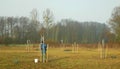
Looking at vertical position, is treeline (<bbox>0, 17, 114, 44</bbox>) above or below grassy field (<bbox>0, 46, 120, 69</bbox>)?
above

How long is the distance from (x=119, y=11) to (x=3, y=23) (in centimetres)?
4452

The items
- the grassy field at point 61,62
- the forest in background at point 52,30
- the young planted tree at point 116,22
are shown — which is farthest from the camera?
the forest in background at point 52,30

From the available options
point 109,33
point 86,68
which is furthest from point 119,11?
point 86,68

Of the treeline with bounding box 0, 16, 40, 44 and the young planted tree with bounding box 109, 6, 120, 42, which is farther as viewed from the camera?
the treeline with bounding box 0, 16, 40, 44

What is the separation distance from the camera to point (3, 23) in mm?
92250

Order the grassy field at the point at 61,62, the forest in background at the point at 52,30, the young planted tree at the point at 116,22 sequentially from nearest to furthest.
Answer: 1. the grassy field at the point at 61,62
2. the young planted tree at the point at 116,22
3. the forest in background at the point at 52,30

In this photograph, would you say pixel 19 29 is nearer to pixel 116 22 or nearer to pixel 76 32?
pixel 76 32

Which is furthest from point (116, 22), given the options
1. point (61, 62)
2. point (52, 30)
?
point (61, 62)

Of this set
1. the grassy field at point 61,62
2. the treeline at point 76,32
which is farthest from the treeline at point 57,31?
the grassy field at point 61,62

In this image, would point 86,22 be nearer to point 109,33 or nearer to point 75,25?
point 75,25

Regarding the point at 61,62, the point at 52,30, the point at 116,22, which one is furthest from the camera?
the point at 52,30

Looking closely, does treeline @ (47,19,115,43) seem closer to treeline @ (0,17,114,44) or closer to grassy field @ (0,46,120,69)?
treeline @ (0,17,114,44)

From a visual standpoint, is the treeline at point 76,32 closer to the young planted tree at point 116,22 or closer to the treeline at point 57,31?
the treeline at point 57,31

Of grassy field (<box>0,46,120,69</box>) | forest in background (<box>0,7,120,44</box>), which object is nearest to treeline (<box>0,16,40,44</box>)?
forest in background (<box>0,7,120,44</box>)
